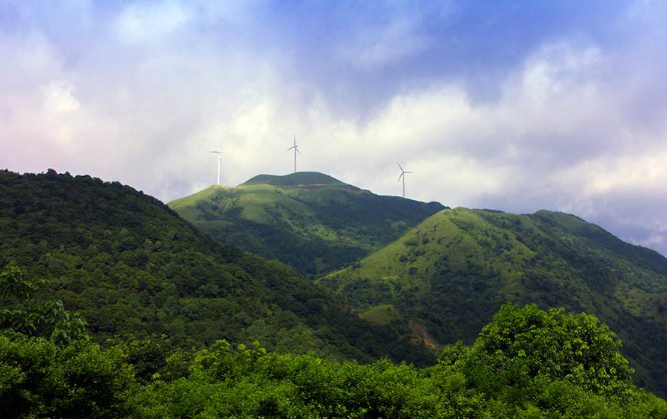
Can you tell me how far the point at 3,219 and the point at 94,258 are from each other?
2082 cm

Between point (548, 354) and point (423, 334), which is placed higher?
point (548, 354)

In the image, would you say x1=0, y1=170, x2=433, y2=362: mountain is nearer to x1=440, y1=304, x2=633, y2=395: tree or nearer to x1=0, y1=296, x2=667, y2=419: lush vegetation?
x1=0, y1=296, x2=667, y2=419: lush vegetation

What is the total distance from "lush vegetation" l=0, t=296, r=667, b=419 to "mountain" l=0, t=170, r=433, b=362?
185 feet

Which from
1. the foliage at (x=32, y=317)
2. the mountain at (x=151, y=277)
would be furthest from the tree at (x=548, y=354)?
the mountain at (x=151, y=277)

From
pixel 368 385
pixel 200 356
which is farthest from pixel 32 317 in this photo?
pixel 368 385

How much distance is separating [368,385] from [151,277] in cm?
9275

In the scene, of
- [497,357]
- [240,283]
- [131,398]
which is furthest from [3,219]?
[497,357]

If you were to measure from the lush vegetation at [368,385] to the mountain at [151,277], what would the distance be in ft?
185

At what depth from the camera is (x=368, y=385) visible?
121 feet

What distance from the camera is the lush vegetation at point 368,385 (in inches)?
1223

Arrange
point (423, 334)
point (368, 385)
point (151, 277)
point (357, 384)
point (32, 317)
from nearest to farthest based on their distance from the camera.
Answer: point (368, 385), point (357, 384), point (32, 317), point (151, 277), point (423, 334)

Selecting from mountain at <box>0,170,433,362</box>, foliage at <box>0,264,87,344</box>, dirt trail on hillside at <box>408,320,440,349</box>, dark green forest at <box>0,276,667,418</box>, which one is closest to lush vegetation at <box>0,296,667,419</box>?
dark green forest at <box>0,276,667,418</box>

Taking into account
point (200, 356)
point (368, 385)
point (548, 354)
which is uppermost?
point (548, 354)

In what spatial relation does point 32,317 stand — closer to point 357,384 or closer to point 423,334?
point 357,384
